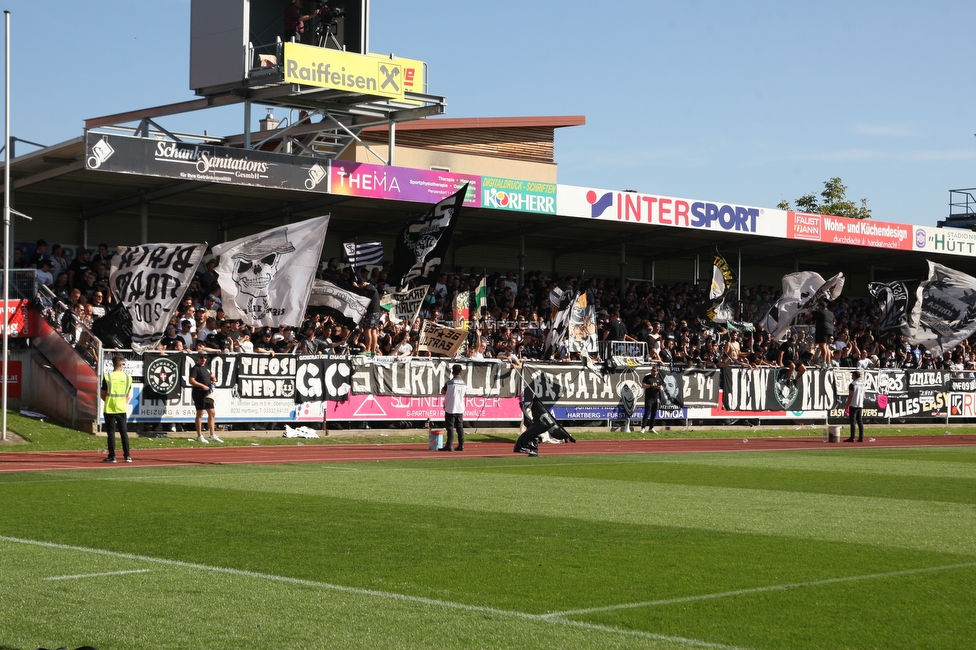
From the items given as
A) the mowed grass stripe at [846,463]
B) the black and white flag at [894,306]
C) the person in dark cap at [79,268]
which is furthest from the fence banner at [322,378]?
the black and white flag at [894,306]

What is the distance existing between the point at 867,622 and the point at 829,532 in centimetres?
458

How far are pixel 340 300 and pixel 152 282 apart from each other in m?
4.94

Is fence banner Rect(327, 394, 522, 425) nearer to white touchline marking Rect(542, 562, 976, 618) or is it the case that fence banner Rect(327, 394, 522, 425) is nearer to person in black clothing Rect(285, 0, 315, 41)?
person in black clothing Rect(285, 0, 315, 41)

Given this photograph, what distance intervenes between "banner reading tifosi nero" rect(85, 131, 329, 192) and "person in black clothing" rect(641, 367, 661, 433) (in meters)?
10.5

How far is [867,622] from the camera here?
24.8ft

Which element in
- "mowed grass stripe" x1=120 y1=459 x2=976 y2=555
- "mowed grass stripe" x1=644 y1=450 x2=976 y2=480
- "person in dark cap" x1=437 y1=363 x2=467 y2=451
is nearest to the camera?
"mowed grass stripe" x1=120 y1=459 x2=976 y2=555

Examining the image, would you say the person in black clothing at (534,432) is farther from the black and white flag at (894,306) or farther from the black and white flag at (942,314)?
the black and white flag at (894,306)

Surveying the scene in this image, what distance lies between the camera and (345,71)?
1331 inches

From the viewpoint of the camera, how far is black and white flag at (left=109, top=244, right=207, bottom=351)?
2570 centimetres

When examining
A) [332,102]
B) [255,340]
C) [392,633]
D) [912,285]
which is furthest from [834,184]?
[392,633]

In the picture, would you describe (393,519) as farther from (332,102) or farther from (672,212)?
(672,212)

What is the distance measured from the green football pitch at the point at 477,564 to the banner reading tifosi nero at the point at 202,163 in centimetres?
1223

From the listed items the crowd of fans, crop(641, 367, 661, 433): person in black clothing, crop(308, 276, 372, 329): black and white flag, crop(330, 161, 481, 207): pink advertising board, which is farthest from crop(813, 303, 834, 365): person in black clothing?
crop(308, 276, 372, 329): black and white flag

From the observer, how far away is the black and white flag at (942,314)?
37.9 meters
